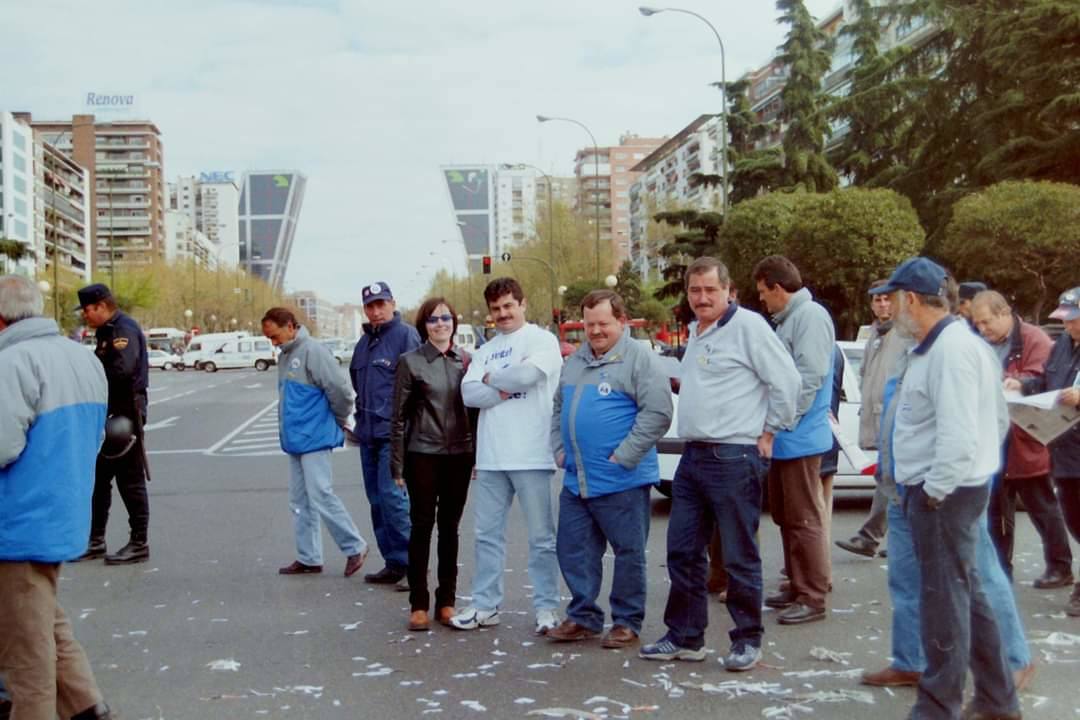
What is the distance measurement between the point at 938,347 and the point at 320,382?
15.6 ft


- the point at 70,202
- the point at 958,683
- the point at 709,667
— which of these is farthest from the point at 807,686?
the point at 70,202

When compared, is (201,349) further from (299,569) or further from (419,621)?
(419,621)

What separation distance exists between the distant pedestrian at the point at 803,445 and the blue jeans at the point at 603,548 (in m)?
0.98

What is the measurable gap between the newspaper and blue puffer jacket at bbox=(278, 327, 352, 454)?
168 inches

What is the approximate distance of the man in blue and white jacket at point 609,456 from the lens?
6090mm

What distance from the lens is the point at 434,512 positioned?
271 inches

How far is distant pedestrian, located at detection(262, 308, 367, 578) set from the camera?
824 cm

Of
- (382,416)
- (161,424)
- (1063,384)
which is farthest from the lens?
(161,424)

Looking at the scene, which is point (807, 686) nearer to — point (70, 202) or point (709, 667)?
point (709, 667)

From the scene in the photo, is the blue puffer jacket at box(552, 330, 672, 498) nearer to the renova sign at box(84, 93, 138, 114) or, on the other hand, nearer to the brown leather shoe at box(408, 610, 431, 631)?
the brown leather shoe at box(408, 610, 431, 631)

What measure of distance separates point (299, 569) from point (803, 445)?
3.71 m

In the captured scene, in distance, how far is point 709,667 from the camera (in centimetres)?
577

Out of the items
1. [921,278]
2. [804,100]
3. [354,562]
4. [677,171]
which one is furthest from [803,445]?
→ [677,171]

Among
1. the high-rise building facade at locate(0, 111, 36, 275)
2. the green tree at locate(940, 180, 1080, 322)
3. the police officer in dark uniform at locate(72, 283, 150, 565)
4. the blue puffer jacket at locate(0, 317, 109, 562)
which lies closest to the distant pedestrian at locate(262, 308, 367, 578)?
the police officer in dark uniform at locate(72, 283, 150, 565)
